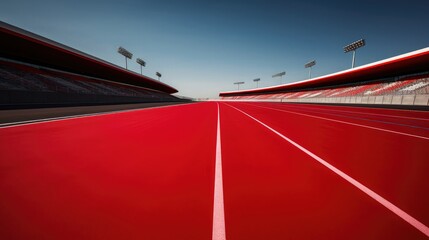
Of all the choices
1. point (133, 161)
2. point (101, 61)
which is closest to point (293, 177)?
point (133, 161)

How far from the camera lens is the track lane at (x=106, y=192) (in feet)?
5.60

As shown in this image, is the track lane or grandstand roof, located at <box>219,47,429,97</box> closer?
the track lane

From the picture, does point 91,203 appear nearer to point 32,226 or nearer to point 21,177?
point 32,226

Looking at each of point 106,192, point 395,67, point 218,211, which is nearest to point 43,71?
point 106,192

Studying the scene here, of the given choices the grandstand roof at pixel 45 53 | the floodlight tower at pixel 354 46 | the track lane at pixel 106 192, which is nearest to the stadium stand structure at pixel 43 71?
the grandstand roof at pixel 45 53

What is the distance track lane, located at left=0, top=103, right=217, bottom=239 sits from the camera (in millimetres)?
1708

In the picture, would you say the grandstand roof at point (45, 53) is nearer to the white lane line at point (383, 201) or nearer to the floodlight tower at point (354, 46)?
the white lane line at point (383, 201)

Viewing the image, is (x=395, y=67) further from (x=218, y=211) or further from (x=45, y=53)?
(x=45, y=53)

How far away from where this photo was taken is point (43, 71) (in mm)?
27438

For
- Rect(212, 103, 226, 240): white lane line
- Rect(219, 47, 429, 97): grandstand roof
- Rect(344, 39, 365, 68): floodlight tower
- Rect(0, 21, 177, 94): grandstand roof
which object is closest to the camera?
Rect(212, 103, 226, 240): white lane line

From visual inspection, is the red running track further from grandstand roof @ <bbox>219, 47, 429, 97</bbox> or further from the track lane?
grandstand roof @ <bbox>219, 47, 429, 97</bbox>

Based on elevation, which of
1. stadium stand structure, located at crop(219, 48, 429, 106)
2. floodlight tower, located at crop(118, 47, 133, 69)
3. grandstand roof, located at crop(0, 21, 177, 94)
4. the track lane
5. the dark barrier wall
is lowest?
the track lane

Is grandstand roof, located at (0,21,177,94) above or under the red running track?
above

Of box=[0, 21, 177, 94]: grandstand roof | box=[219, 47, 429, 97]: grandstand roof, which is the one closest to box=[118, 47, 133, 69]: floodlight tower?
box=[0, 21, 177, 94]: grandstand roof
